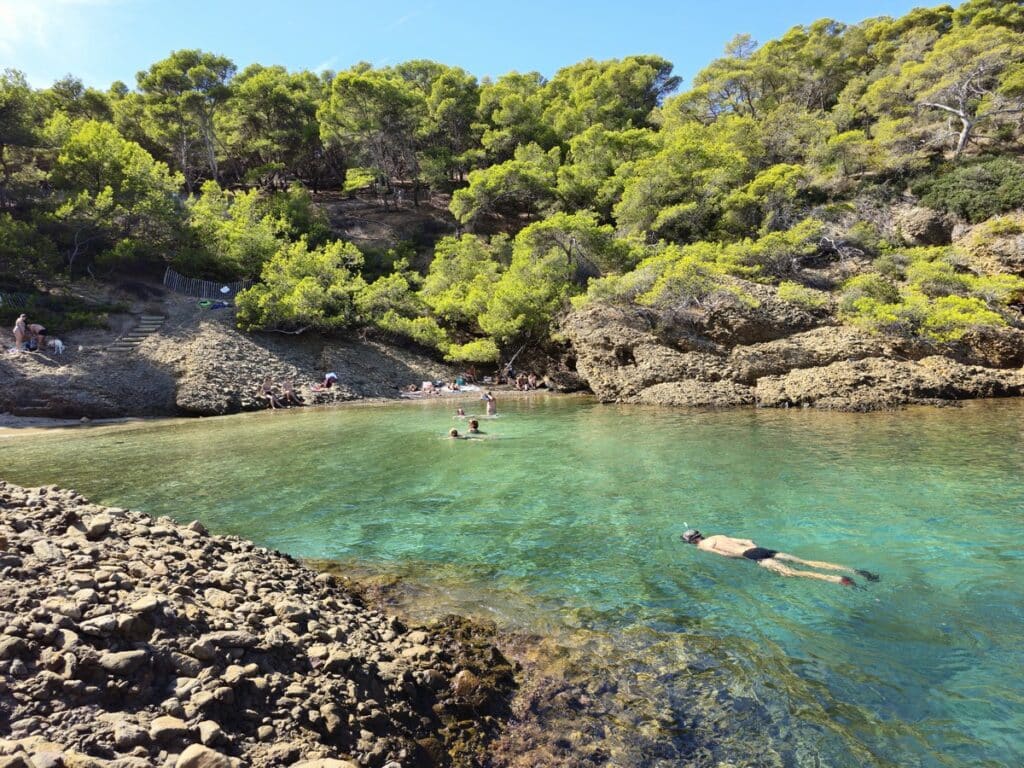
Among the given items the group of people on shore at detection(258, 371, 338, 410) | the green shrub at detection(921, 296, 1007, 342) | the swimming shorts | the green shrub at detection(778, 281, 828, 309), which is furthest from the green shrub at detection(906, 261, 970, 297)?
the group of people on shore at detection(258, 371, 338, 410)

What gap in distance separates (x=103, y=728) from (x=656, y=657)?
443 cm

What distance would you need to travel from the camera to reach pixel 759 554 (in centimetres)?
740

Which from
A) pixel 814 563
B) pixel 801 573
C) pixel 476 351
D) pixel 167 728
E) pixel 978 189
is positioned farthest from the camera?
pixel 476 351

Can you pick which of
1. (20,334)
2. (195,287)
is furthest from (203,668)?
(195,287)

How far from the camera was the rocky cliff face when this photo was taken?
20125mm

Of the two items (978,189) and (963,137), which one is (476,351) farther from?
(963,137)

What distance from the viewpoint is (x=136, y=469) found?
523 inches

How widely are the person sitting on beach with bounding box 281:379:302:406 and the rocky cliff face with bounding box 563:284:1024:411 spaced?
1403cm

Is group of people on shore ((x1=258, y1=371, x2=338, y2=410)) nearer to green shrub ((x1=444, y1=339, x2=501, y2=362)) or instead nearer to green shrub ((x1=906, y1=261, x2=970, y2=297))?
green shrub ((x1=444, y1=339, x2=501, y2=362))

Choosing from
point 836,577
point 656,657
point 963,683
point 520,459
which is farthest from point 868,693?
point 520,459

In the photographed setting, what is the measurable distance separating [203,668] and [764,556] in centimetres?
689

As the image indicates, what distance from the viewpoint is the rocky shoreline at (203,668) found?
296cm

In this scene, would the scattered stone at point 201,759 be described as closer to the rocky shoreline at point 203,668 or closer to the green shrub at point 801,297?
the rocky shoreline at point 203,668

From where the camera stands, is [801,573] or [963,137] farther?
[963,137]
